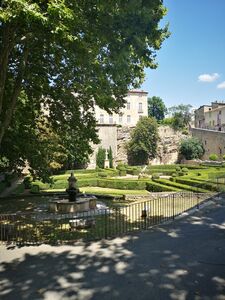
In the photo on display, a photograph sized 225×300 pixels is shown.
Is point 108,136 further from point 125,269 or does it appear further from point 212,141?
point 125,269

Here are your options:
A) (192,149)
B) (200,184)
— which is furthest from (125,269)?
(192,149)

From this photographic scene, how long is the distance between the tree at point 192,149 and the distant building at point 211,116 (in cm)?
1463

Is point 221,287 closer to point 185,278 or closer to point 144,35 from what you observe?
point 185,278

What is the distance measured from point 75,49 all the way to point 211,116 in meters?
70.0

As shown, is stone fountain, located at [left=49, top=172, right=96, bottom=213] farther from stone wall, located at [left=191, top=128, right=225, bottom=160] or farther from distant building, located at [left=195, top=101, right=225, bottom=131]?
distant building, located at [left=195, top=101, right=225, bottom=131]

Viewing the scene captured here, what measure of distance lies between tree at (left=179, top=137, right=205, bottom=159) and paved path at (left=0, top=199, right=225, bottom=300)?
42.6 metres

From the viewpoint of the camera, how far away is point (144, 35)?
10812mm

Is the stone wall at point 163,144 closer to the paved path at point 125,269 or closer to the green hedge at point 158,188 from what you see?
the green hedge at point 158,188

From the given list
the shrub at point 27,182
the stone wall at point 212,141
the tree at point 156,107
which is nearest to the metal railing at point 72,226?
the shrub at point 27,182

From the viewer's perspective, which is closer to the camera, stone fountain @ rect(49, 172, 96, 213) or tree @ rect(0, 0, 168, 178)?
tree @ rect(0, 0, 168, 178)

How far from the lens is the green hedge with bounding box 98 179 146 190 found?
2675 cm

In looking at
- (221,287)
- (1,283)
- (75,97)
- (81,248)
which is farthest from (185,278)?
(75,97)

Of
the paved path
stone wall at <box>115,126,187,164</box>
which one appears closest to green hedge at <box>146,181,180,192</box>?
the paved path

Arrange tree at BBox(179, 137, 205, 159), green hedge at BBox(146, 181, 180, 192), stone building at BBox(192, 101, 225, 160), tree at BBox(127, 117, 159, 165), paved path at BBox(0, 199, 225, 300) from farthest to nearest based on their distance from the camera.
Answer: tree at BBox(179, 137, 205, 159)
stone building at BBox(192, 101, 225, 160)
tree at BBox(127, 117, 159, 165)
green hedge at BBox(146, 181, 180, 192)
paved path at BBox(0, 199, 225, 300)
